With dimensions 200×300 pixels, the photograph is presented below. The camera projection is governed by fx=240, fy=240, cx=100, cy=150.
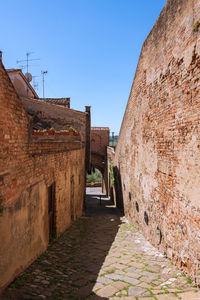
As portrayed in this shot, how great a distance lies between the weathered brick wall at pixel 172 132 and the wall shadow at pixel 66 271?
5.09ft

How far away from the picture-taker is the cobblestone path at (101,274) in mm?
3549

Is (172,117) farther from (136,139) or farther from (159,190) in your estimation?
(136,139)

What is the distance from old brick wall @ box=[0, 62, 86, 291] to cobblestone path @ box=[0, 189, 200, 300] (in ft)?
1.00

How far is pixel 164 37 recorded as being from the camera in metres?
5.14

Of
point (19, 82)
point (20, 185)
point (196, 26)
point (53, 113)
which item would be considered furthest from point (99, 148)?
point (196, 26)

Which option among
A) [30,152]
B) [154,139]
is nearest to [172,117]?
[154,139]

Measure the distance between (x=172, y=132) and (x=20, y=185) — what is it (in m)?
3.04

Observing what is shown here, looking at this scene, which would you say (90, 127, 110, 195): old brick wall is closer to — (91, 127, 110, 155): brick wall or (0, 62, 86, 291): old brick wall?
(91, 127, 110, 155): brick wall

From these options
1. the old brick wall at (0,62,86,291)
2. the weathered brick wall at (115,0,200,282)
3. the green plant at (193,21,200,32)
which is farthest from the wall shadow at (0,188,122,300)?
the green plant at (193,21,200,32)

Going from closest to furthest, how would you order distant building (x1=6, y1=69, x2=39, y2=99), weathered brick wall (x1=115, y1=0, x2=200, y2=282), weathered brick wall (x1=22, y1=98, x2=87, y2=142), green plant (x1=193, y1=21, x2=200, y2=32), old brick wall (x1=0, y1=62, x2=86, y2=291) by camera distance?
old brick wall (x1=0, y1=62, x2=86, y2=291) → green plant (x1=193, y1=21, x2=200, y2=32) → weathered brick wall (x1=115, y1=0, x2=200, y2=282) → weathered brick wall (x1=22, y1=98, x2=87, y2=142) → distant building (x1=6, y1=69, x2=39, y2=99)

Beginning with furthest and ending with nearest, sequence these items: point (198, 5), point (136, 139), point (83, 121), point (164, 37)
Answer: point (83, 121) < point (136, 139) < point (164, 37) < point (198, 5)

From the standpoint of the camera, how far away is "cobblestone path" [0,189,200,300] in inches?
140

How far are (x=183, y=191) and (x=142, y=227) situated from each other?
3.38 metres

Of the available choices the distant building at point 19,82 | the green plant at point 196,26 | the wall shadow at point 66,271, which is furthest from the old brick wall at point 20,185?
the distant building at point 19,82
